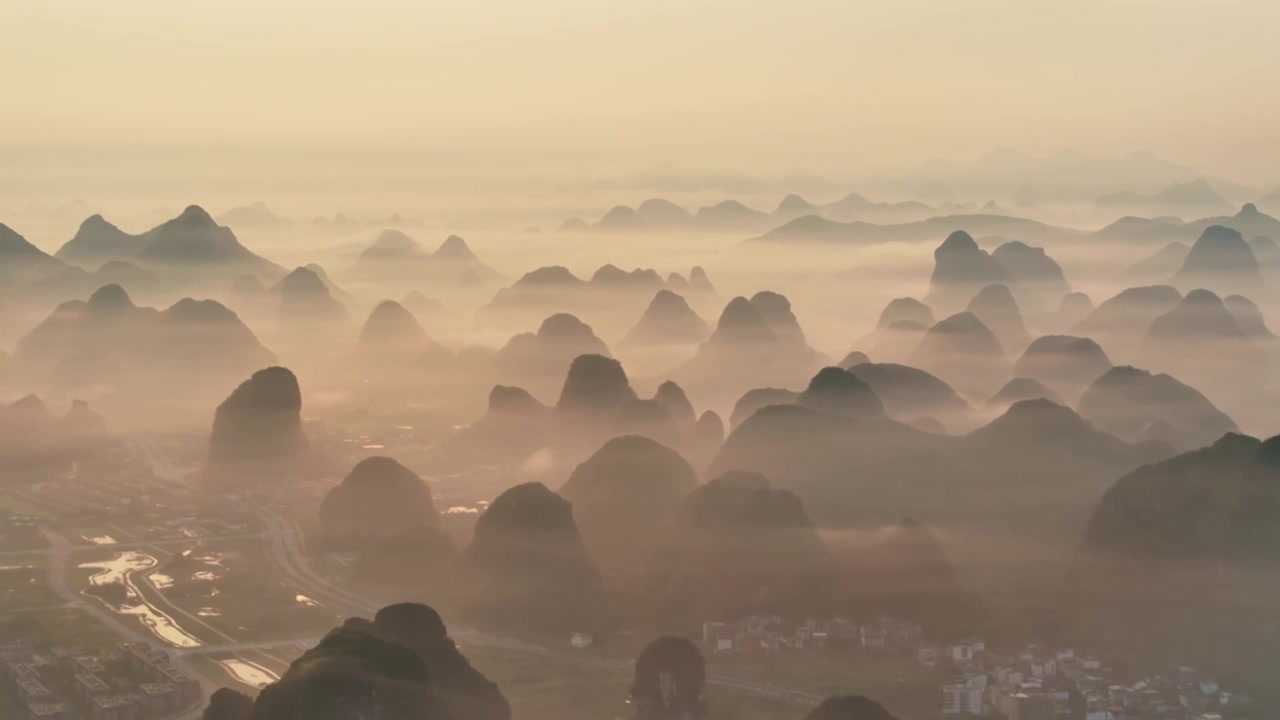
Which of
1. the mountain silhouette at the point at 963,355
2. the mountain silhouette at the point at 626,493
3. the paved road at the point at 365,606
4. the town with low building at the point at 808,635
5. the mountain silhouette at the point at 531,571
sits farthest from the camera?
the mountain silhouette at the point at 963,355

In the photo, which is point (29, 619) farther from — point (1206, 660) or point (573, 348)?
point (573, 348)

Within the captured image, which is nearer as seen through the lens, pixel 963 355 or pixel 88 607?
pixel 88 607

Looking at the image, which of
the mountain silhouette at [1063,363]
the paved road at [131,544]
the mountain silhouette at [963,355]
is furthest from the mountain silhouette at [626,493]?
the mountain silhouette at [963,355]

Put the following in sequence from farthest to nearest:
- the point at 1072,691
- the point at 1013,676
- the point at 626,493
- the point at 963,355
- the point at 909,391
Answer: the point at 963,355, the point at 909,391, the point at 626,493, the point at 1013,676, the point at 1072,691

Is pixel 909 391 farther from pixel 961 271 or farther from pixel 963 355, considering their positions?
pixel 961 271

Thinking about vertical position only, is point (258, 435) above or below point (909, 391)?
below

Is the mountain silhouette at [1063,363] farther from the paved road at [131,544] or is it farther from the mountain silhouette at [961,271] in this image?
the paved road at [131,544]

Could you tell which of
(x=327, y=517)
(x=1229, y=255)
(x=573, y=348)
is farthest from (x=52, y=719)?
(x=1229, y=255)

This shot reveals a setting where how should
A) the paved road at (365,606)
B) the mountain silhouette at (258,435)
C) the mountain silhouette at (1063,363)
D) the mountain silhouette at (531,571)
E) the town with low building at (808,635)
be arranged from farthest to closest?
1. the mountain silhouette at (1063,363)
2. the mountain silhouette at (258,435)
3. the mountain silhouette at (531,571)
4. the town with low building at (808,635)
5. the paved road at (365,606)

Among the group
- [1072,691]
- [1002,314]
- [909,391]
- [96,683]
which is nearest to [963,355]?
[1002,314]
